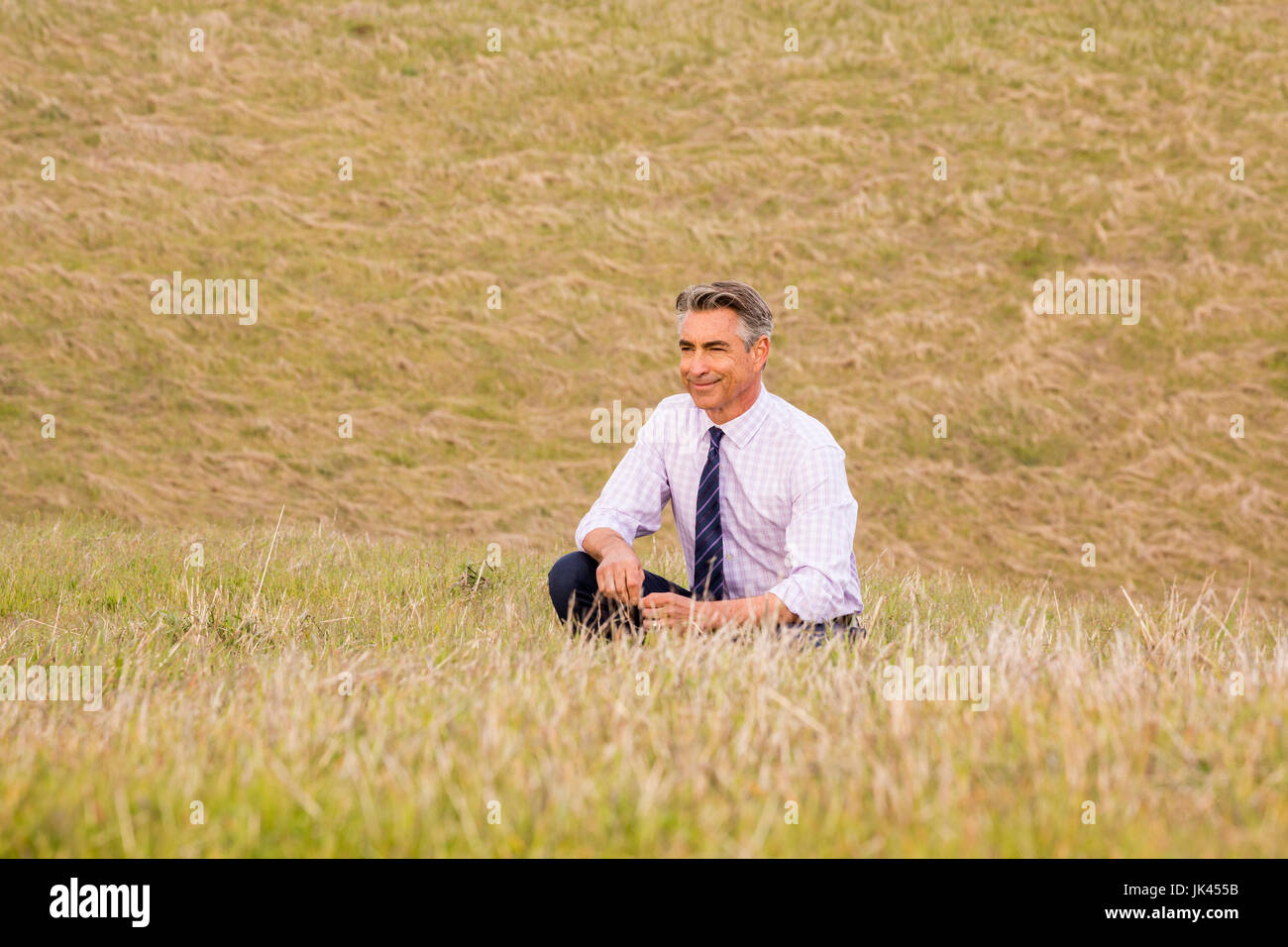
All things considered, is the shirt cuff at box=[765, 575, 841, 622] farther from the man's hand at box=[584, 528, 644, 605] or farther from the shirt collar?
the shirt collar

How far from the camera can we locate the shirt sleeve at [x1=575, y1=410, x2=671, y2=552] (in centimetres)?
587

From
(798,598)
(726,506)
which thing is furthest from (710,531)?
(798,598)

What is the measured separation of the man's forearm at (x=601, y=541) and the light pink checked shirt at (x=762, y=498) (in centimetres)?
7

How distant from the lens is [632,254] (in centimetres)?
2361

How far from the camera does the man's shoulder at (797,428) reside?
550 centimetres

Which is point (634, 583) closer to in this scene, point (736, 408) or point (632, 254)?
point (736, 408)

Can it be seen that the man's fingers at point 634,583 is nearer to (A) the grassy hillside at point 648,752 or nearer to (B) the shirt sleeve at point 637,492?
(A) the grassy hillside at point 648,752

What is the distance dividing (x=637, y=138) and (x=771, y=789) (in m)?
26.3

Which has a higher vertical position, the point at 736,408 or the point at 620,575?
the point at 736,408

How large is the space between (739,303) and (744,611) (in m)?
1.55

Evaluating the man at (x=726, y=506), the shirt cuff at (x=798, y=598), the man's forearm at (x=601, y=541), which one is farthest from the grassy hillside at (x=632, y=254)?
the shirt cuff at (x=798, y=598)

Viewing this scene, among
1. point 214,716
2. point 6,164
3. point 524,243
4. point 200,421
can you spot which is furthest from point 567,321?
point 214,716
